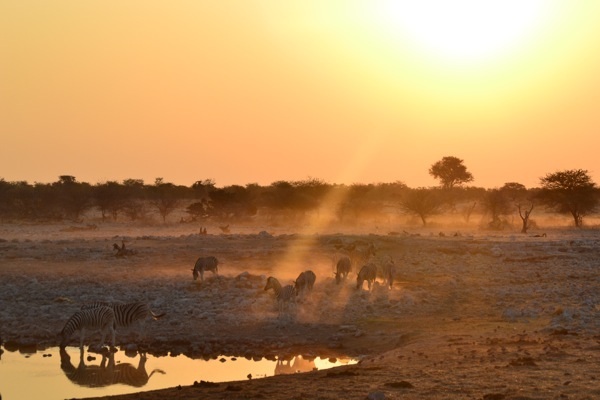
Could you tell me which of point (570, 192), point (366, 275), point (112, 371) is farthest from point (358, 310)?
point (570, 192)

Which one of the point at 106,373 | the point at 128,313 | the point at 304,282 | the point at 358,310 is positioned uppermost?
the point at 304,282

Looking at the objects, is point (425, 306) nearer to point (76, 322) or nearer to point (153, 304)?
point (153, 304)

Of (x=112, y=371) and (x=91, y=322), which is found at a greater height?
(x=91, y=322)

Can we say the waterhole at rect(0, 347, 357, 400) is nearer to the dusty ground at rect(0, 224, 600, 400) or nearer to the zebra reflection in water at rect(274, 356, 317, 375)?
the zebra reflection in water at rect(274, 356, 317, 375)

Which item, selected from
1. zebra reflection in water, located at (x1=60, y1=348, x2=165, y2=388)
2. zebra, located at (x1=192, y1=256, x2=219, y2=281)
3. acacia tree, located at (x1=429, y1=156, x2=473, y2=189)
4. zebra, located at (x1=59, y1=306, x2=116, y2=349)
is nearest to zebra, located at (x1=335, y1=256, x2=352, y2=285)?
zebra, located at (x1=192, y1=256, x2=219, y2=281)

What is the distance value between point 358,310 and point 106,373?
8.12 metres

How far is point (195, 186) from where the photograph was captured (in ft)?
260

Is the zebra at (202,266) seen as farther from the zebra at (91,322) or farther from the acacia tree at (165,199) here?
the acacia tree at (165,199)

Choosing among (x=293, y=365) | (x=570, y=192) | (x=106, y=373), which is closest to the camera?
(x=106, y=373)

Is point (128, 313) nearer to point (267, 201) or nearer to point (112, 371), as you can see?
point (112, 371)

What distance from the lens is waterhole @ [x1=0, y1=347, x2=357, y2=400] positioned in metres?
14.6

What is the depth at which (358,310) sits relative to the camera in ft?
70.2

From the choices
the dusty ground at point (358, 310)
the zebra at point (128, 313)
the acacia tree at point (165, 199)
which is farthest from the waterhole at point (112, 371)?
the acacia tree at point (165, 199)

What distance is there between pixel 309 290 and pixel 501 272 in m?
9.83
